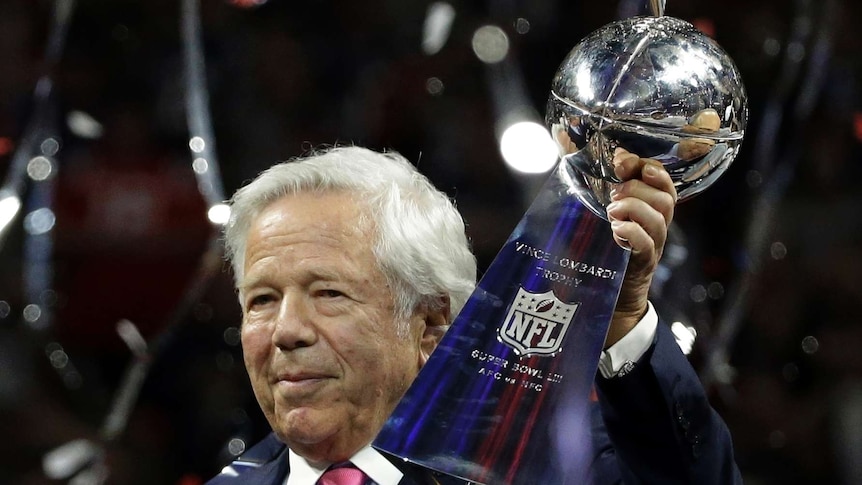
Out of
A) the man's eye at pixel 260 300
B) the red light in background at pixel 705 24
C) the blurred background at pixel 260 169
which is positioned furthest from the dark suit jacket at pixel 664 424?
the red light in background at pixel 705 24

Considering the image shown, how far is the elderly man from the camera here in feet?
4.91

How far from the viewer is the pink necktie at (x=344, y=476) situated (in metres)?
1.52

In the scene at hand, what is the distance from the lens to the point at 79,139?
8.65 feet

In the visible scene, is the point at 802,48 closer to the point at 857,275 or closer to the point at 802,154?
the point at 802,154

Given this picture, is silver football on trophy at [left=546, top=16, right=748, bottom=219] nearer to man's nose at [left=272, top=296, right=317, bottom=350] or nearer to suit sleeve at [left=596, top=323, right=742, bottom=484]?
suit sleeve at [left=596, top=323, right=742, bottom=484]

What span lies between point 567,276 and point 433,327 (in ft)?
1.41

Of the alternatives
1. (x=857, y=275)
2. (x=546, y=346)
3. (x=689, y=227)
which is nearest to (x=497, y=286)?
(x=546, y=346)

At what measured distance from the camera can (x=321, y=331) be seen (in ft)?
4.96

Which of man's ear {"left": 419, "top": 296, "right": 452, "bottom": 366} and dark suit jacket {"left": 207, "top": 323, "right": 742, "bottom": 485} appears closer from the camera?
dark suit jacket {"left": 207, "top": 323, "right": 742, "bottom": 485}

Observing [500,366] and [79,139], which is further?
[79,139]

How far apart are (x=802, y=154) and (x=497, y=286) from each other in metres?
1.58

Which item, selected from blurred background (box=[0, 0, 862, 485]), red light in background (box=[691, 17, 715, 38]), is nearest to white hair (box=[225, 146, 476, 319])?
blurred background (box=[0, 0, 862, 485])

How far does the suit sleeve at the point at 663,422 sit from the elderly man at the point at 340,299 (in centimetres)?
6

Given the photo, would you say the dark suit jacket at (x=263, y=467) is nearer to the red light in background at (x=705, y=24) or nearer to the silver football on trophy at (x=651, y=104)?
the silver football on trophy at (x=651, y=104)
